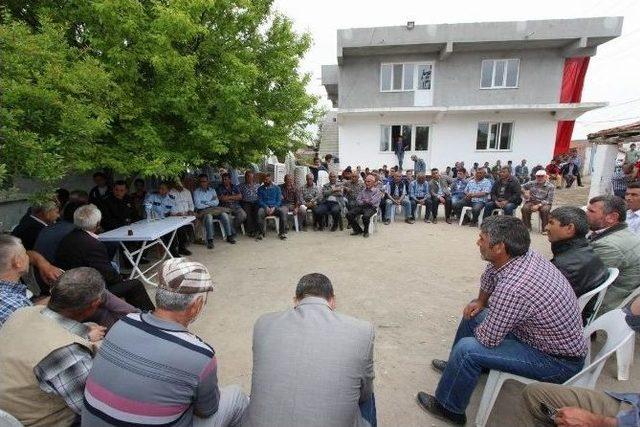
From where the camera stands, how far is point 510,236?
2.27 m

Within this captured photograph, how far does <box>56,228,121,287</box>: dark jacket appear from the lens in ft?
10.8

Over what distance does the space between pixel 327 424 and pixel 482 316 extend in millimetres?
1810

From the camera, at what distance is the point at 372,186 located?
7961 millimetres

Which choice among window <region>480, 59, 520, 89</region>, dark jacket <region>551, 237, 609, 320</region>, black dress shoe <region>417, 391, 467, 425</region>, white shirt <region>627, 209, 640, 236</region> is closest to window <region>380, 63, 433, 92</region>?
window <region>480, 59, 520, 89</region>

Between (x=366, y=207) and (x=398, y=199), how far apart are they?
1820 millimetres

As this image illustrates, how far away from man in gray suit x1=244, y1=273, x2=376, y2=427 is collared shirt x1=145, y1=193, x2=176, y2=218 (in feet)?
18.0

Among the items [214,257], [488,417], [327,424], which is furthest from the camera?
[214,257]

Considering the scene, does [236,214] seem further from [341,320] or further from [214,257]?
[341,320]

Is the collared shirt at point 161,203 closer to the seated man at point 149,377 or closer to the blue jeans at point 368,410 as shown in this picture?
the seated man at point 149,377

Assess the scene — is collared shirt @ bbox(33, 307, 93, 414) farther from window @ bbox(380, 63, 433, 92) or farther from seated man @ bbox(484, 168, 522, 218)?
window @ bbox(380, 63, 433, 92)

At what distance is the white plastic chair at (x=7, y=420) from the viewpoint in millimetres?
1463

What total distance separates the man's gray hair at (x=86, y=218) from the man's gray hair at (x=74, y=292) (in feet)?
5.52

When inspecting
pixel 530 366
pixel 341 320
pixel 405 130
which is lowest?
pixel 530 366

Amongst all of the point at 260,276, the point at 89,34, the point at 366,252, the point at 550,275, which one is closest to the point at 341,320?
the point at 550,275
